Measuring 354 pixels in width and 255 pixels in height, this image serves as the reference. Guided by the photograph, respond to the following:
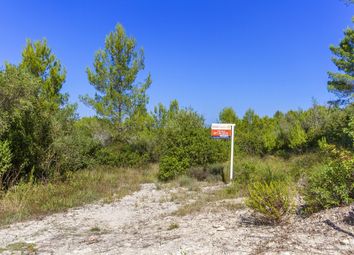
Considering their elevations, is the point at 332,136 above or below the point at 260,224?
above

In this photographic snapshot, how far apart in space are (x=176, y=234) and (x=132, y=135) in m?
12.3

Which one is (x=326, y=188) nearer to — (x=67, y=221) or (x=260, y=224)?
(x=260, y=224)

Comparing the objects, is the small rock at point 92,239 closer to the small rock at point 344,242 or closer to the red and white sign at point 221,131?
the small rock at point 344,242

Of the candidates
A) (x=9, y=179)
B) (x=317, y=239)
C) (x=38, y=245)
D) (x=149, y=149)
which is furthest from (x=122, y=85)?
(x=317, y=239)

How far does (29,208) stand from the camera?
718 cm

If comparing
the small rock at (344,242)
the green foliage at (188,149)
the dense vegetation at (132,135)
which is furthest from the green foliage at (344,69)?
the small rock at (344,242)

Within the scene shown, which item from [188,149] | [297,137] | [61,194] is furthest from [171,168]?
[297,137]

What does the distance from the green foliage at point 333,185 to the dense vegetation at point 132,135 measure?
15mm

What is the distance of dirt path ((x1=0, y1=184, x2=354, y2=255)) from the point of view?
12.0 feet

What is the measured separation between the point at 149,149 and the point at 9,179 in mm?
8559

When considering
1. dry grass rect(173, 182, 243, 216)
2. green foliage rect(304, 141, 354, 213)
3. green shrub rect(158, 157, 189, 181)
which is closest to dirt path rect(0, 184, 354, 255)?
dry grass rect(173, 182, 243, 216)

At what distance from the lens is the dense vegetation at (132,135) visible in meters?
7.89

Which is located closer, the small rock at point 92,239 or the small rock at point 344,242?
the small rock at point 344,242

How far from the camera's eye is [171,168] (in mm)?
11945
